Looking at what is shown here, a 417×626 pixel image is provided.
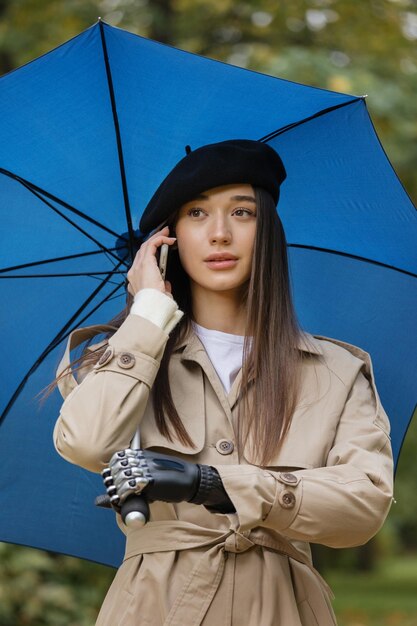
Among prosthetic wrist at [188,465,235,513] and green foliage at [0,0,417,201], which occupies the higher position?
green foliage at [0,0,417,201]

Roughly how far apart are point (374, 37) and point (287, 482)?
888cm

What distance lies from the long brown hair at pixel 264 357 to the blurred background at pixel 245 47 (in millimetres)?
5159

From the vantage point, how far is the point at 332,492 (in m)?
2.93

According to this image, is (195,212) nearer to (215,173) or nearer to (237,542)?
(215,173)

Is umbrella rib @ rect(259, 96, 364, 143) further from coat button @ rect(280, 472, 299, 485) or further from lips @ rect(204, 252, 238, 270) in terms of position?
coat button @ rect(280, 472, 299, 485)

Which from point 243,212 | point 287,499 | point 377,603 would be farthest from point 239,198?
point 377,603

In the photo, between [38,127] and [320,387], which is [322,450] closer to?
[320,387]

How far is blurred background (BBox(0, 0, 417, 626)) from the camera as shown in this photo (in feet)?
27.6

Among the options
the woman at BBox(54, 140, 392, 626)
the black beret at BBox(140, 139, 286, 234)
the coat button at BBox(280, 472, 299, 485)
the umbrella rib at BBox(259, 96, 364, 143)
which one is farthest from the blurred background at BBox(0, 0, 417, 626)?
the coat button at BBox(280, 472, 299, 485)

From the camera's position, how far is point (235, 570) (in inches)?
123

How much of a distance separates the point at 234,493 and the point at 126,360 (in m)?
0.52

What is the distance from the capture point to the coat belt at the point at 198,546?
3.05 meters

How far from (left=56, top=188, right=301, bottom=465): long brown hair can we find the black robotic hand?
42cm

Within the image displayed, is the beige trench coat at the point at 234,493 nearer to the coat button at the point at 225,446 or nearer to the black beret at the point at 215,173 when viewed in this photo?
the coat button at the point at 225,446
